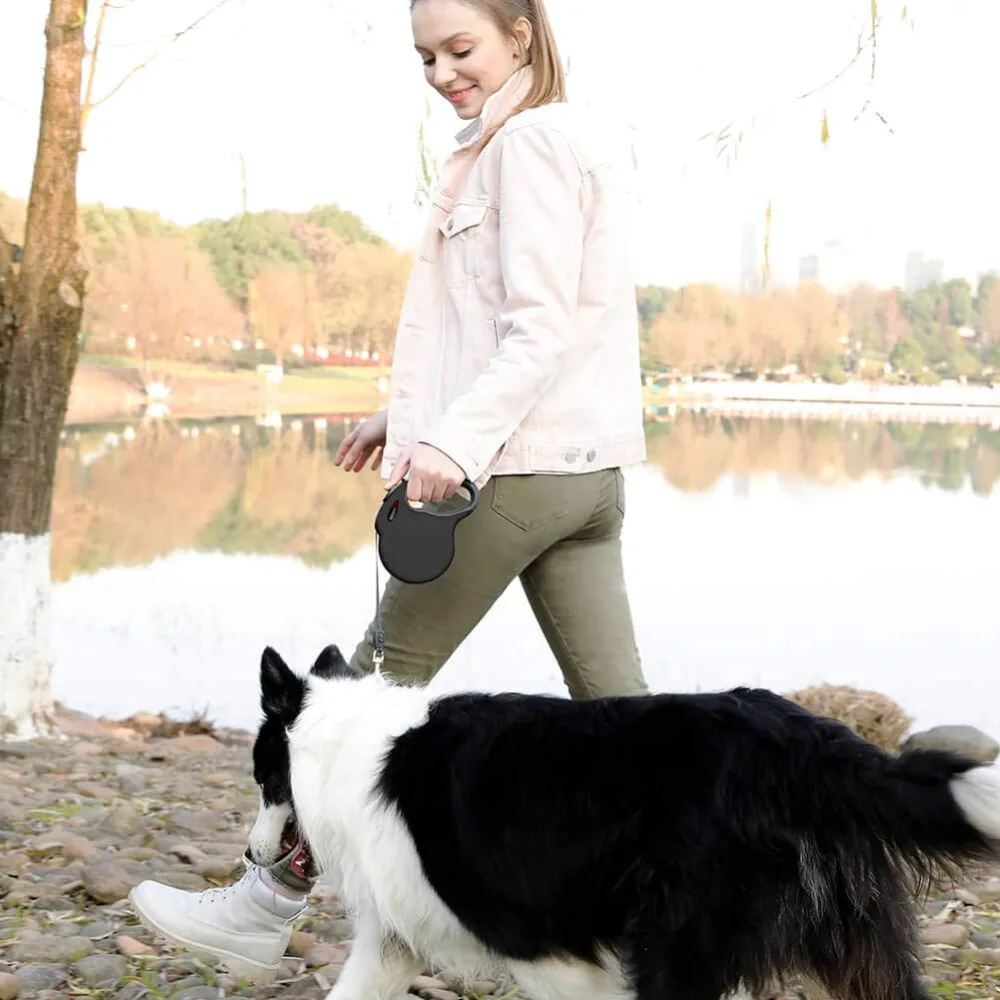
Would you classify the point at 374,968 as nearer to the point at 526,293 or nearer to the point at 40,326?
the point at 526,293

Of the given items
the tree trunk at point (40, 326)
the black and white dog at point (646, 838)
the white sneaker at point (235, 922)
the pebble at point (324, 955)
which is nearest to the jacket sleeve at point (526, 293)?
the black and white dog at point (646, 838)

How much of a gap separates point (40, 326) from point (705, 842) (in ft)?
14.6

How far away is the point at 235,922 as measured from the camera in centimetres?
263

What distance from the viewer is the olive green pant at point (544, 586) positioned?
229 cm

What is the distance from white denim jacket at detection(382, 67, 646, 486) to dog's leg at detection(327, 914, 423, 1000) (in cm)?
87

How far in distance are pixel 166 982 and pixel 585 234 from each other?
6.12 feet

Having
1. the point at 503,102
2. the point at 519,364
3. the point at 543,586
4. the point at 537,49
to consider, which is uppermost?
the point at 537,49

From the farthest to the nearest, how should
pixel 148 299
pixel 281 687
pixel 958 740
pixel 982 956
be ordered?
pixel 148 299
pixel 958 740
pixel 982 956
pixel 281 687

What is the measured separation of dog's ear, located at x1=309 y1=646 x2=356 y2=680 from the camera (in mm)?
2484

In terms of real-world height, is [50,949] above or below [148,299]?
below

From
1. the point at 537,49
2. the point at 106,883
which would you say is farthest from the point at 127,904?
the point at 537,49

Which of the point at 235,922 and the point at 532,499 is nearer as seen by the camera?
the point at 532,499

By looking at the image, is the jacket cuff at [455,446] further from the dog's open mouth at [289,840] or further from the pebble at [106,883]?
the pebble at [106,883]

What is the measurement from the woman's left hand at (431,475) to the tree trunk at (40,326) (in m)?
3.83
